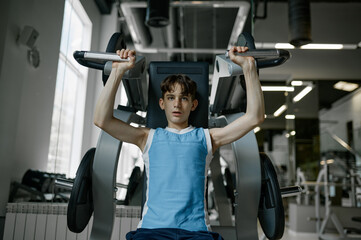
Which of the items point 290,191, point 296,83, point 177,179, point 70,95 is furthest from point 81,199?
point 296,83

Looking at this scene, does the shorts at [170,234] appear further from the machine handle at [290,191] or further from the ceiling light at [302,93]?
the ceiling light at [302,93]

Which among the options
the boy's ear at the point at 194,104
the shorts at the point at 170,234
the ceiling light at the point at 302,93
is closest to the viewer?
the shorts at the point at 170,234

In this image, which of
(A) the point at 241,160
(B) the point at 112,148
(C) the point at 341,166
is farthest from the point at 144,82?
(C) the point at 341,166

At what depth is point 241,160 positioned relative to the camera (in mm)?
1576

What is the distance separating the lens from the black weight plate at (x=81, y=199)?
4.56 feet

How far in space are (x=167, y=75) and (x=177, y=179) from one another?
0.64 m

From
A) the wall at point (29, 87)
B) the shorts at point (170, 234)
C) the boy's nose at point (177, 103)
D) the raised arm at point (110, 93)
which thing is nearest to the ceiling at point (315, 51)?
the wall at point (29, 87)

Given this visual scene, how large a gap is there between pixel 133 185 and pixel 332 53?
3162mm

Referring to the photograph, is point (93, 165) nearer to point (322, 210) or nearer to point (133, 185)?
point (133, 185)

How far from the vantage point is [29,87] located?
8.82 ft

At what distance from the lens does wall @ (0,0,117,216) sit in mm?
2285

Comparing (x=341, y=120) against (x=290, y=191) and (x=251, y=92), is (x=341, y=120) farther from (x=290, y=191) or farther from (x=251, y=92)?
(x=251, y=92)

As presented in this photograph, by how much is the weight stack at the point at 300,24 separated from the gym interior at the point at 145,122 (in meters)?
0.01

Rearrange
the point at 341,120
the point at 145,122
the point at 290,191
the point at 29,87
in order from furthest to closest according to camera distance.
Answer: the point at 341,120, the point at 29,87, the point at 145,122, the point at 290,191
